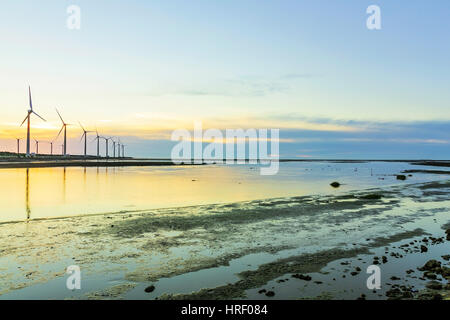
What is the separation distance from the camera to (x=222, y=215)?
2341cm

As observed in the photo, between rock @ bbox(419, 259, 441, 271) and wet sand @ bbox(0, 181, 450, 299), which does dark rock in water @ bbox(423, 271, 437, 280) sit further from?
rock @ bbox(419, 259, 441, 271)

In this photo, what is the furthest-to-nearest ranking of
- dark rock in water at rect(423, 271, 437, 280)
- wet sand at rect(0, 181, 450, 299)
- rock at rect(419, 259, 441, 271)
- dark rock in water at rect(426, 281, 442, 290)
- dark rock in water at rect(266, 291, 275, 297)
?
rock at rect(419, 259, 441, 271), dark rock in water at rect(423, 271, 437, 280), wet sand at rect(0, 181, 450, 299), dark rock in water at rect(426, 281, 442, 290), dark rock in water at rect(266, 291, 275, 297)

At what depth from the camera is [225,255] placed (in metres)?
13.3

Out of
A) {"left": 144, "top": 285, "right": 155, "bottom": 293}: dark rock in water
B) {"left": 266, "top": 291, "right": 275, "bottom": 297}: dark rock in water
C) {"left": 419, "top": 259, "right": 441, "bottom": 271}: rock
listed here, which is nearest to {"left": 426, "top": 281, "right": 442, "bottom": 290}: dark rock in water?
{"left": 419, "top": 259, "right": 441, "bottom": 271}: rock

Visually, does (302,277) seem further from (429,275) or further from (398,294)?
(429,275)

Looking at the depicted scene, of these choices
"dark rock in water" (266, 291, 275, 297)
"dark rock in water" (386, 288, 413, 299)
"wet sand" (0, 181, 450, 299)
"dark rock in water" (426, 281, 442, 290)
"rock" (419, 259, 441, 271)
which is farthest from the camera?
"rock" (419, 259, 441, 271)

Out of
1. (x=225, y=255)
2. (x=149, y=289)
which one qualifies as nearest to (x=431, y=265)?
(x=225, y=255)

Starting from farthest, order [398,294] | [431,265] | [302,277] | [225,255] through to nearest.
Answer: [225,255]
[431,265]
[302,277]
[398,294]

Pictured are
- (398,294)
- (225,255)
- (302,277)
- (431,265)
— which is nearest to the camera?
(398,294)

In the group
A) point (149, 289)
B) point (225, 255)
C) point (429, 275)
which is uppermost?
point (429, 275)

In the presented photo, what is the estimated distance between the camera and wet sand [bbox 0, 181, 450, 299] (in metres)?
9.55

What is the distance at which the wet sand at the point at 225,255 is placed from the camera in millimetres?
9547

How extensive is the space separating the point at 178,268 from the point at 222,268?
1.62m
